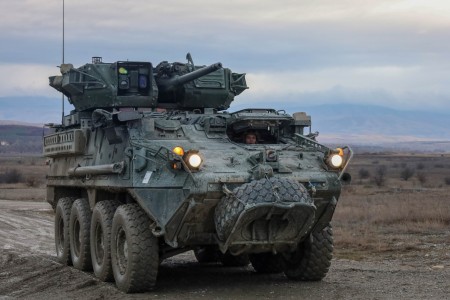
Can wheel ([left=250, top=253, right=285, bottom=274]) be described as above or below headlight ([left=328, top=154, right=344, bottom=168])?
below

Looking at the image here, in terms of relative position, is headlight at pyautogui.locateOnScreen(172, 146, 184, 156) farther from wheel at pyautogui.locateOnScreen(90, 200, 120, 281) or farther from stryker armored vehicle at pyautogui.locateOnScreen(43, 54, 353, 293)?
wheel at pyautogui.locateOnScreen(90, 200, 120, 281)

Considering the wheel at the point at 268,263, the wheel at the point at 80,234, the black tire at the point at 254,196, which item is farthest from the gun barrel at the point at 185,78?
the black tire at the point at 254,196

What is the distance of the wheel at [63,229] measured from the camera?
51.3ft

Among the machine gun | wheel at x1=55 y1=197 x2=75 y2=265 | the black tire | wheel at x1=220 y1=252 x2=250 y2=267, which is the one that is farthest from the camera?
wheel at x1=55 y1=197 x2=75 y2=265

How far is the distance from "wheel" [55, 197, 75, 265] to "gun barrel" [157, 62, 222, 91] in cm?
271

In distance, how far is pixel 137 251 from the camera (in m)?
11.7

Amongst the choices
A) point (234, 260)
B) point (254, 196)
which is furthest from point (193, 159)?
point (234, 260)

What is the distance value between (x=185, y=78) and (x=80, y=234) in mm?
3044

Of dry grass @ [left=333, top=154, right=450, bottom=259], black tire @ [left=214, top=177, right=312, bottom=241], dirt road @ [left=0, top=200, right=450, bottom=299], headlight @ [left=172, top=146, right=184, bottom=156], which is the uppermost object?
headlight @ [left=172, top=146, right=184, bottom=156]

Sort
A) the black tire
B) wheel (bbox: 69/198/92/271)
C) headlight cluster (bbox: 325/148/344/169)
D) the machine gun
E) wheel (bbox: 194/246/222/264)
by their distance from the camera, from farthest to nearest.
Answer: wheel (bbox: 194/246/222/264) < the machine gun < wheel (bbox: 69/198/92/271) < headlight cluster (bbox: 325/148/344/169) < the black tire

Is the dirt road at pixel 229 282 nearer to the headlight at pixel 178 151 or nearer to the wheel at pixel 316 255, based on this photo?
the wheel at pixel 316 255

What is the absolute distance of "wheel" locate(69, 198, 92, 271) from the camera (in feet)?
47.3

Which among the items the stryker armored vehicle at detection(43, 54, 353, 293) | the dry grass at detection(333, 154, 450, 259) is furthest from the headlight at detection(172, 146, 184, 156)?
the dry grass at detection(333, 154, 450, 259)

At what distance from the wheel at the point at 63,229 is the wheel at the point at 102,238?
1809 millimetres
